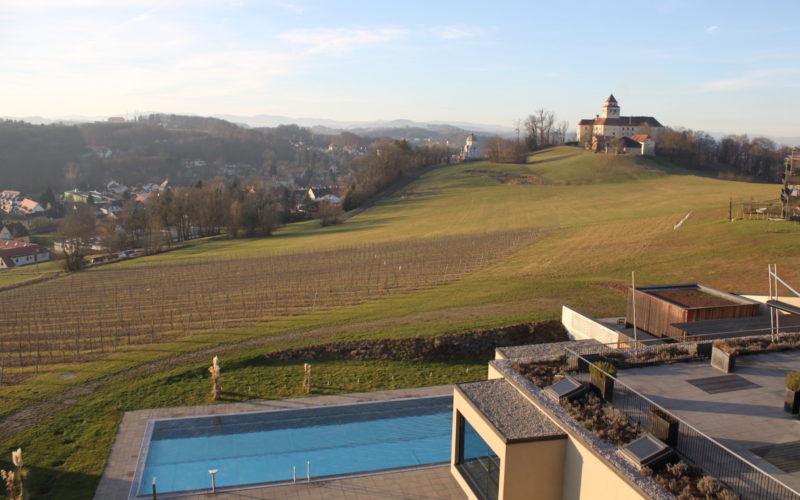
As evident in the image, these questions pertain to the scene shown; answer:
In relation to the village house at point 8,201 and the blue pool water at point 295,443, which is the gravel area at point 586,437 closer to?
the blue pool water at point 295,443

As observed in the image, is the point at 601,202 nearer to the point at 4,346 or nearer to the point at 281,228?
the point at 281,228

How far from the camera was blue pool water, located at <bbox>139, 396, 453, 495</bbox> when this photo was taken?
11922 millimetres

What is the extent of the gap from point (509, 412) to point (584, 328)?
980 centimetres

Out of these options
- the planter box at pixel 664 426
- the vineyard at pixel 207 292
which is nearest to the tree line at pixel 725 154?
the vineyard at pixel 207 292

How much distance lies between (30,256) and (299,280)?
4458 cm

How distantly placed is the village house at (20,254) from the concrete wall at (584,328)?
59896 mm

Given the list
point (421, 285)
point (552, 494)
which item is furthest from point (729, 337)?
point (421, 285)

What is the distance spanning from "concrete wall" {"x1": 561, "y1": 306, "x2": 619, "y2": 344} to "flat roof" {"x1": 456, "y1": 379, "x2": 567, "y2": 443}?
6522mm

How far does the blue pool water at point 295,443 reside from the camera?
39.1ft

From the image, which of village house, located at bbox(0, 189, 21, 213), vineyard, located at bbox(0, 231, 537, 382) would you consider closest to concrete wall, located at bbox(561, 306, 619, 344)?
vineyard, located at bbox(0, 231, 537, 382)

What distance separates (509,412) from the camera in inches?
364

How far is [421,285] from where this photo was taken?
1140 inches

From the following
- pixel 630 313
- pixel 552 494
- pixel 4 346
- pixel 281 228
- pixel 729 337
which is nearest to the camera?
pixel 552 494

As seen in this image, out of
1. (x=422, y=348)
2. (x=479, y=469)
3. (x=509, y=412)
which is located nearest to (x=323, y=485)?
(x=479, y=469)
